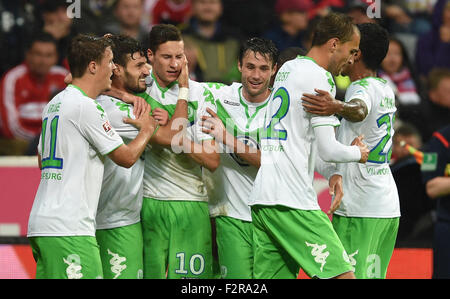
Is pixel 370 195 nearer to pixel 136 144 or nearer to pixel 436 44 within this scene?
pixel 136 144

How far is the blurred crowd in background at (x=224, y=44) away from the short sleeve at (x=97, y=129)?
380cm

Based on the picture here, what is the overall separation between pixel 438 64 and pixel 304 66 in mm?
6841

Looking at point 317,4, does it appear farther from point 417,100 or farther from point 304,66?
point 304,66

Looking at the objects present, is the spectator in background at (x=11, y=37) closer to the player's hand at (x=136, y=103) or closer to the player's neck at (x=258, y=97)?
the player's hand at (x=136, y=103)

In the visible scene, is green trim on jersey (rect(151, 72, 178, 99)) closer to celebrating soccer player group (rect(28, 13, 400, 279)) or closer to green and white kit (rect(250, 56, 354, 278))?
celebrating soccer player group (rect(28, 13, 400, 279))

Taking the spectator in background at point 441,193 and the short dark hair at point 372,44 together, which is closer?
the short dark hair at point 372,44

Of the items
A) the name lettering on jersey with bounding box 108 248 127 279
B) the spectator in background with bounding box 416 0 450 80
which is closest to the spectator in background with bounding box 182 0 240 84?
the spectator in background with bounding box 416 0 450 80

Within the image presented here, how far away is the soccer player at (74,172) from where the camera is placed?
5.56m

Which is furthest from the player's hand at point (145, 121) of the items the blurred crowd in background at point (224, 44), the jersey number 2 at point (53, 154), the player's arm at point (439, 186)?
the blurred crowd in background at point (224, 44)

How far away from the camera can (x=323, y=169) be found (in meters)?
6.40

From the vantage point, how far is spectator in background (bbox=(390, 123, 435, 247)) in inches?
360

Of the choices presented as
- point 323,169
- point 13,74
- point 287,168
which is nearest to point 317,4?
point 13,74

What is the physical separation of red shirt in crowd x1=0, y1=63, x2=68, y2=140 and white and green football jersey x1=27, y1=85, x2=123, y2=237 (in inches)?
183

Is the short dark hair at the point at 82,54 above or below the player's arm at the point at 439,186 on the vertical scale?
above
